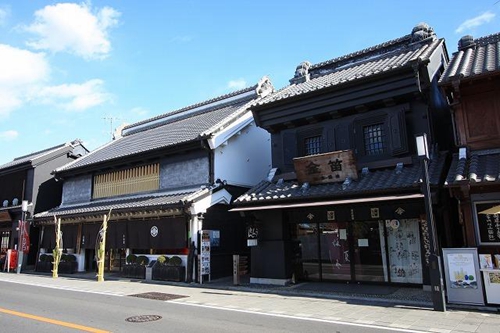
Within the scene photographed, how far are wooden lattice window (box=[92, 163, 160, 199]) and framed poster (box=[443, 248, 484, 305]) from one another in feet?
47.4

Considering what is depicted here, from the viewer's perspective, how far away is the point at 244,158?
66.4 ft

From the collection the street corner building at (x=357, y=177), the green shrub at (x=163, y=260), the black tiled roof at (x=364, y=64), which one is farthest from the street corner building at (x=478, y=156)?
the green shrub at (x=163, y=260)

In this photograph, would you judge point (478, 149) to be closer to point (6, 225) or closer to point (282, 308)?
point (282, 308)

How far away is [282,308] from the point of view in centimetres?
1036

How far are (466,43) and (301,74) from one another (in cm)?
750

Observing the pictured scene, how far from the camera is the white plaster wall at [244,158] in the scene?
743 inches

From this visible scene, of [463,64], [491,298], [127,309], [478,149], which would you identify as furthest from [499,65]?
[127,309]

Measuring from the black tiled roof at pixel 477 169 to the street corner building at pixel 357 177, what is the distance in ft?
1.86

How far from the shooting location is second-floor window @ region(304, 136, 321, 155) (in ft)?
52.3

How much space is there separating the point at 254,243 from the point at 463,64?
10014 mm

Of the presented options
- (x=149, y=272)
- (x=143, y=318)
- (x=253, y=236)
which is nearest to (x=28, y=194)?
(x=149, y=272)

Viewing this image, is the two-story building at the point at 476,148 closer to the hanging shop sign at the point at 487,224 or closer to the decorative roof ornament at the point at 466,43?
the hanging shop sign at the point at 487,224

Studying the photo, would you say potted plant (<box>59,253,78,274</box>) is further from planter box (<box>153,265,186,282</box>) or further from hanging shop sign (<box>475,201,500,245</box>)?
hanging shop sign (<box>475,201,500,245</box>)

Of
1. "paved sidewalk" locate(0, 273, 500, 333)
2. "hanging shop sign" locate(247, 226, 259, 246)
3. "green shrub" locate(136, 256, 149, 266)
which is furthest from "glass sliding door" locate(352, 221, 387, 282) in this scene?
"green shrub" locate(136, 256, 149, 266)
